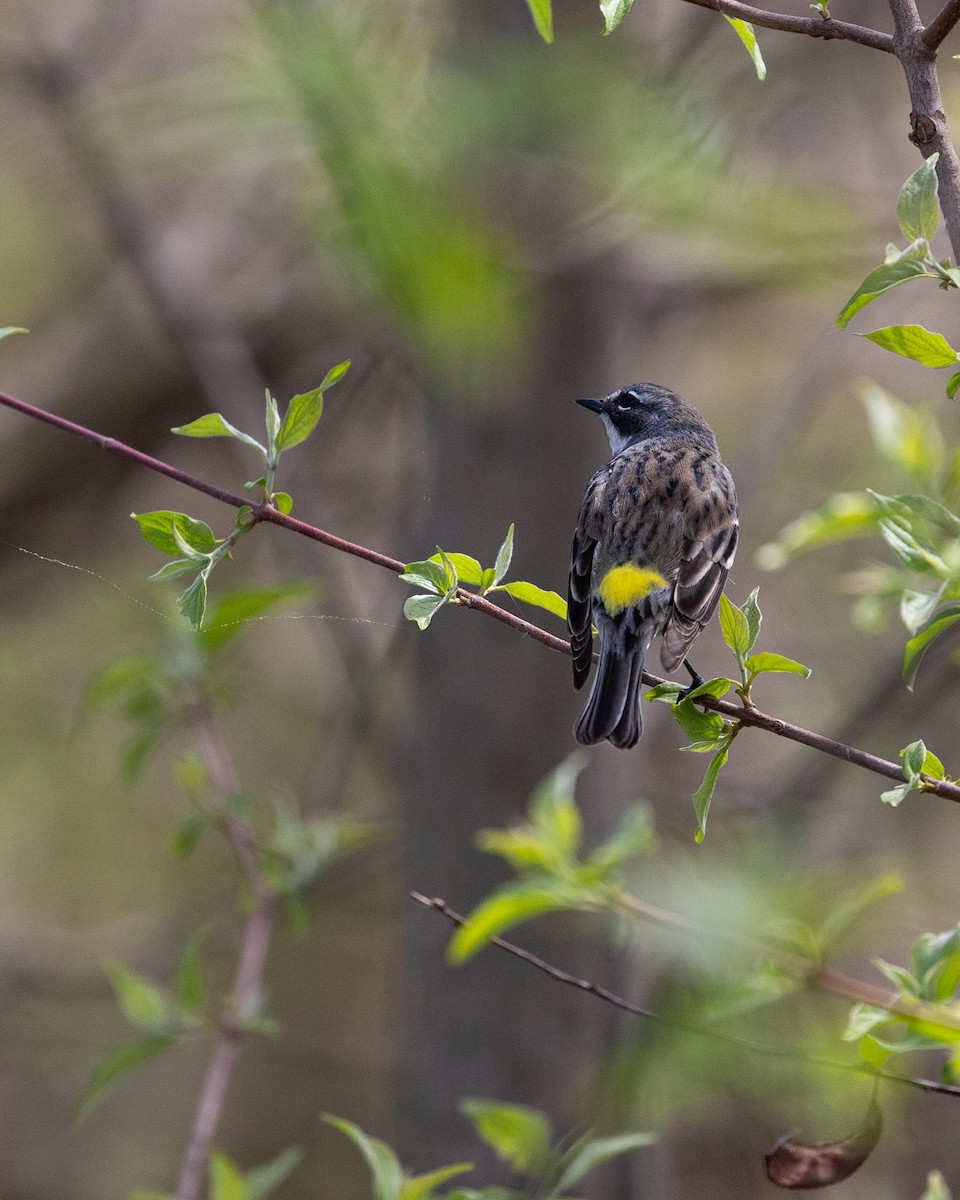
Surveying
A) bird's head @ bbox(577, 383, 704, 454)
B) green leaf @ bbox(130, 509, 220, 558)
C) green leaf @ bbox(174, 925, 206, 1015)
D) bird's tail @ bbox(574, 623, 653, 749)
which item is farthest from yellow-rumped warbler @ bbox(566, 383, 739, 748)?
green leaf @ bbox(174, 925, 206, 1015)

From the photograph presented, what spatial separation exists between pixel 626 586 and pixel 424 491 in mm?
1605

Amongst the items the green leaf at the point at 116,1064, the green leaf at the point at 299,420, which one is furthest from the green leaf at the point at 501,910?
the green leaf at the point at 116,1064

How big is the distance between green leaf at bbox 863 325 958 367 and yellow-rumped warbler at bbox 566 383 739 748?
87cm

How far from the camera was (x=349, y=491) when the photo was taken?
16.9 ft

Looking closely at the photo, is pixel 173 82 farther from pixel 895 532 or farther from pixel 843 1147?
pixel 843 1147

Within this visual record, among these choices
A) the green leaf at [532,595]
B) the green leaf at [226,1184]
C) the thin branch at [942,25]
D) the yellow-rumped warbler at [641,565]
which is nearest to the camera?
the thin branch at [942,25]

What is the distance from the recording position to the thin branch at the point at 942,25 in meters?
1.25

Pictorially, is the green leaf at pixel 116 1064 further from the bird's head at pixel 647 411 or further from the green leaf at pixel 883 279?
the green leaf at pixel 883 279

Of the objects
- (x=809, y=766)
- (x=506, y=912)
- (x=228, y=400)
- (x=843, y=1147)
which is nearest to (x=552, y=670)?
(x=809, y=766)

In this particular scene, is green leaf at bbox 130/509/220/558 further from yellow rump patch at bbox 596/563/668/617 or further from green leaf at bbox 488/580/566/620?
yellow rump patch at bbox 596/563/668/617

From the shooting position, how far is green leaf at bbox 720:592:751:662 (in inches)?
57.2

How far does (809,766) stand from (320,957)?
3.89 meters

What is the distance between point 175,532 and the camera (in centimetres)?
144

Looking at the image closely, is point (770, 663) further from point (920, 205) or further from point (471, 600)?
point (920, 205)
